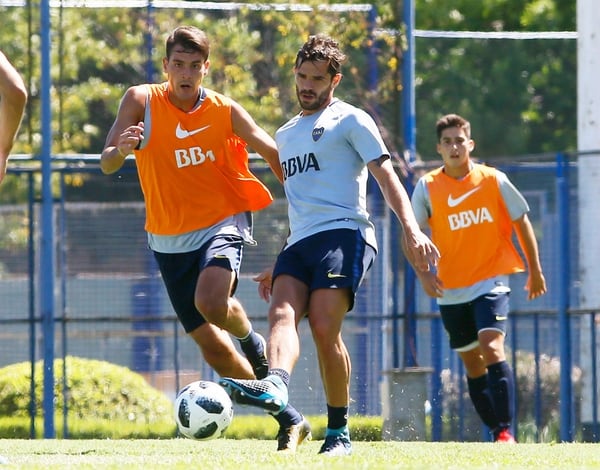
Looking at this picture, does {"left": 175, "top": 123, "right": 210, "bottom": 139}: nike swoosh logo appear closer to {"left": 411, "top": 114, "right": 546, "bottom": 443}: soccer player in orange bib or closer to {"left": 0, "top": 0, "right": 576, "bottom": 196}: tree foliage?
{"left": 411, "top": 114, "right": 546, "bottom": 443}: soccer player in orange bib

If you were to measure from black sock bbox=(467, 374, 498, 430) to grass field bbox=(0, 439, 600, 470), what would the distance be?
46.0 inches

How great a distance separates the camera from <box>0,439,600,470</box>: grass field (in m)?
5.96

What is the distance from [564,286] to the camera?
35.6 feet

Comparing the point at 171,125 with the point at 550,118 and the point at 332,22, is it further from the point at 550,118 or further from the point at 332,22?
the point at 550,118

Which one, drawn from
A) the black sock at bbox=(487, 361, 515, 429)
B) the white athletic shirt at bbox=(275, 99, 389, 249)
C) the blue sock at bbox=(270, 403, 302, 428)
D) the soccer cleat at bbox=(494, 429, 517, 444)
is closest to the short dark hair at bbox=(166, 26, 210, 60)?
the white athletic shirt at bbox=(275, 99, 389, 249)

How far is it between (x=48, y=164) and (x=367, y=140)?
4681 mm

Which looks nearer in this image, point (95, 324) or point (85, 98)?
point (95, 324)

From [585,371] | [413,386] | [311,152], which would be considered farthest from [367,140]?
[585,371]

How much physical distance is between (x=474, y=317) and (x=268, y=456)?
315 cm

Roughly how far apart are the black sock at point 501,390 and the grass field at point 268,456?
1050 mm

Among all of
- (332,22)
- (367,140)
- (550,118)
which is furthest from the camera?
(550,118)

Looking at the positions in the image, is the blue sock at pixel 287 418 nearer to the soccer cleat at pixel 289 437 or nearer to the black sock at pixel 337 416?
the soccer cleat at pixel 289 437

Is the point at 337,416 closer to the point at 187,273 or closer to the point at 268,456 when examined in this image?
the point at 268,456

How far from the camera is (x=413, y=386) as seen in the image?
1103cm
